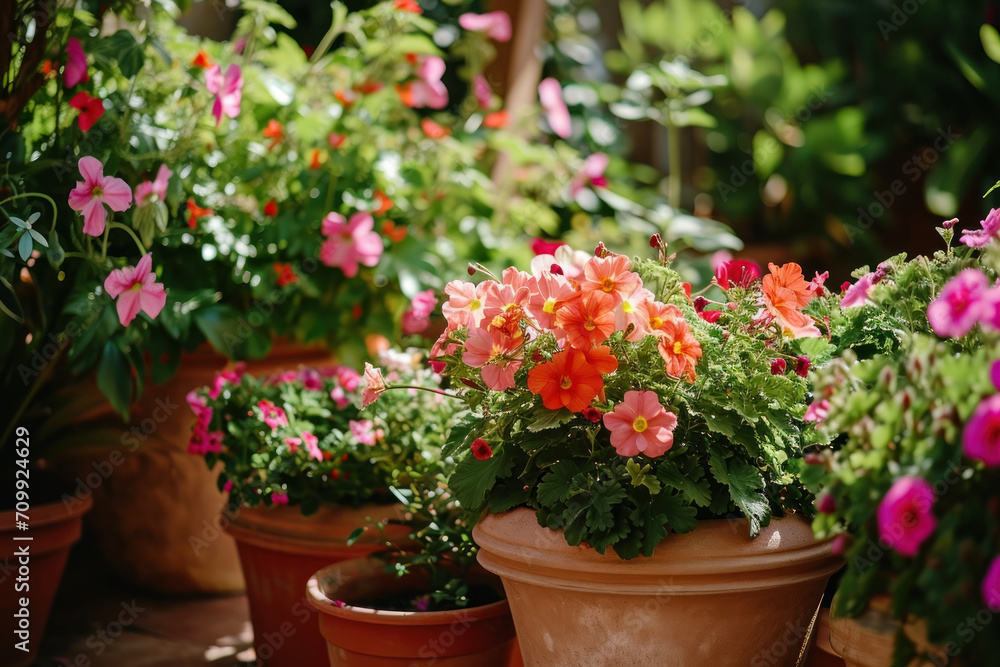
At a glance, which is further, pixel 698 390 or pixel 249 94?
pixel 249 94

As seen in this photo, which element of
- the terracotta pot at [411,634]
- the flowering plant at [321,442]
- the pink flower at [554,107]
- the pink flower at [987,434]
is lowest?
the terracotta pot at [411,634]

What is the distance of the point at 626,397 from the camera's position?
103cm

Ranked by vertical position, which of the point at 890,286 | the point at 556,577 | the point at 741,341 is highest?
the point at 890,286

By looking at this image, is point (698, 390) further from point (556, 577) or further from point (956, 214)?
point (956, 214)

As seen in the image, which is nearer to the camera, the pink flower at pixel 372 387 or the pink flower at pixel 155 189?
the pink flower at pixel 372 387

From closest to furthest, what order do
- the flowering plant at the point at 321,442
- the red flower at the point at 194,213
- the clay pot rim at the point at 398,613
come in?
the clay pot rim at the point at 398,613
the flowering plant at the point at 321,442
the red flower at the point at 194,213

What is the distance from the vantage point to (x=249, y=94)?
2033 mm

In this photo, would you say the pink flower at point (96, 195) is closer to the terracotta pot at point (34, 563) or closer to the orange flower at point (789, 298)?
the terracotta pot at point (34, 563)

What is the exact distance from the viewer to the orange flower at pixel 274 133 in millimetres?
2014

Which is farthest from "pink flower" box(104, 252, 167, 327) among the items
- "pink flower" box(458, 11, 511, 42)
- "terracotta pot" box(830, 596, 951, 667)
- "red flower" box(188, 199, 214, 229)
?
"pink flower" box(458, 11, 511, 42)

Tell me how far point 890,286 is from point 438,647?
0.83 m

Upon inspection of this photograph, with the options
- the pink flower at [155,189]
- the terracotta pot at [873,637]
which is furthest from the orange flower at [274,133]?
the terracotta pot at [873,637]

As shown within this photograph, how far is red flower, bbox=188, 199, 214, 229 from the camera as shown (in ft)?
5.96

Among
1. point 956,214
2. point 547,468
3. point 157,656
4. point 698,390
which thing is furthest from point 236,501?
point 956,214
